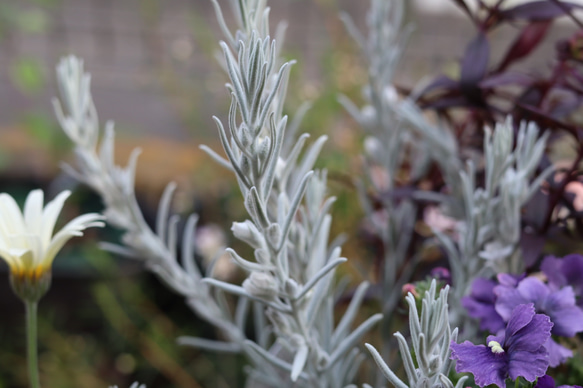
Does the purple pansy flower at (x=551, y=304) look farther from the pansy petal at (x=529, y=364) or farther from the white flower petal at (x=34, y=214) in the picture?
the white flower petal at (x=34, y=214)

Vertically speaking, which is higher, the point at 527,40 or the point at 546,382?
the point at 527,40

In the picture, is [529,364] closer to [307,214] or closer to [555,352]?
[555,352]

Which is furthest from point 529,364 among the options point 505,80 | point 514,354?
point 505,80

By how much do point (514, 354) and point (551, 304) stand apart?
0.20 ft

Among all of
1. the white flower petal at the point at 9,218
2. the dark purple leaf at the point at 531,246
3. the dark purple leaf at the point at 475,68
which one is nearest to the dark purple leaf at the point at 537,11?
the dark purple leaf at the point at 475,68

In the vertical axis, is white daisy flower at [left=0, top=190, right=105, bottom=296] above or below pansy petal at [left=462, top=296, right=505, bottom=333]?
above

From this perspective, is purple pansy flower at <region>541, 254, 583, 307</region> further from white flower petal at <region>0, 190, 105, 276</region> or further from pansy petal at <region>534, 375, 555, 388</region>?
white flower petal at <region>0, 190, 105, 276</region>

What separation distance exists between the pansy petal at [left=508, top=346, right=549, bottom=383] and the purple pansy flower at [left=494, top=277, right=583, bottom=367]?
0.14ft

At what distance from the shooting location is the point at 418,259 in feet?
Result: 1.50

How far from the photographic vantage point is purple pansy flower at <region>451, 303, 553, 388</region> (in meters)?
0.24

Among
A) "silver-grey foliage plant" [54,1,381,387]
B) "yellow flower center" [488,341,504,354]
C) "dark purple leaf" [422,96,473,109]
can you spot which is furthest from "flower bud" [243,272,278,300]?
"dark purple leaf" [422,96,473,109]

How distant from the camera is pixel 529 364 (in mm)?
239

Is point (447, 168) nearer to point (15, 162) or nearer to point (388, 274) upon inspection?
point (388, 274)

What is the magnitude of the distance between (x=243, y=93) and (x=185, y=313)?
0.81 metres
